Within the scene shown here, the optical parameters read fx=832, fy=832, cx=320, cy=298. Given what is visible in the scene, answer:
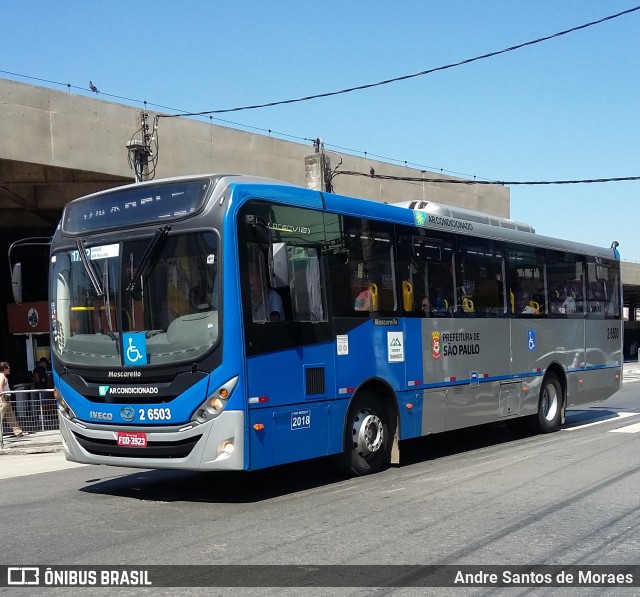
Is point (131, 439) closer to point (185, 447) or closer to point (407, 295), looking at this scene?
point (185, 447)

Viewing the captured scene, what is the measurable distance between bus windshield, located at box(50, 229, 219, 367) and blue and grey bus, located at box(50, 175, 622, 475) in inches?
0.6

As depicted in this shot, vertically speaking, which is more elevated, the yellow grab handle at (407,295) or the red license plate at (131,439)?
the yellow grab handle at (407,295)

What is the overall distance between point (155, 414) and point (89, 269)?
6.08 feet

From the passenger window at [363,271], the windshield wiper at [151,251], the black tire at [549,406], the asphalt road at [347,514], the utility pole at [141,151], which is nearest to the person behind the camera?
the asphalt road at [347,514]

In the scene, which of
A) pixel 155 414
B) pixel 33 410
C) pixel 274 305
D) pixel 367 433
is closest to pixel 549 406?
pixel 367 433

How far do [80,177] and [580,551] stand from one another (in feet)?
50.5

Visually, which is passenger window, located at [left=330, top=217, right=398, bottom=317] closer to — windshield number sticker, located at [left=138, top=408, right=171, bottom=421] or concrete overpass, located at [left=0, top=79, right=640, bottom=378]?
windshield number sticker, located at [left=138, top=408, right=171, bottom=421]

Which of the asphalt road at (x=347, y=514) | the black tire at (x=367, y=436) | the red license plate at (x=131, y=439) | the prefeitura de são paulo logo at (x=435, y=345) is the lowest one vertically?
the asphalt road at (x=347, y=514)

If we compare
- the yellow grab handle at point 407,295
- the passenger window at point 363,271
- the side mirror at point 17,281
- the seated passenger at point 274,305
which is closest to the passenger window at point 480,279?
the yellow grab handle at point 407,295

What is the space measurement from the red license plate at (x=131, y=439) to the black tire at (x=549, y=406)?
26.4 ft

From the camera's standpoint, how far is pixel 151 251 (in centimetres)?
860

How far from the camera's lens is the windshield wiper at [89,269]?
8938 mm

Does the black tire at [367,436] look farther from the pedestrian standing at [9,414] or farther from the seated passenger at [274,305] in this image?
the pedestrian standing at [9,414]

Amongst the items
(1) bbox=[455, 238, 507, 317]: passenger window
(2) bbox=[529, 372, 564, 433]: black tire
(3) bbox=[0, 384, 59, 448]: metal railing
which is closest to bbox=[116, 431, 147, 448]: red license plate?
(1) bbox=[455, 238, 507, 317]: passenger window
